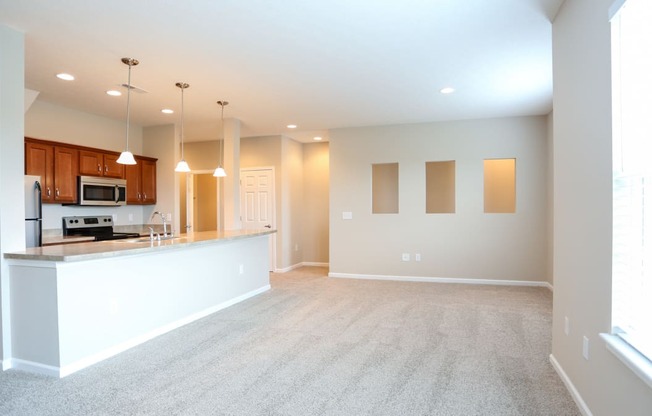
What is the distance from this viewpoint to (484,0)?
2.66 m

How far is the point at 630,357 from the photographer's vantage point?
162cm

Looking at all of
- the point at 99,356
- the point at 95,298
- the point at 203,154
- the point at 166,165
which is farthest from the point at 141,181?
the point at 99,356

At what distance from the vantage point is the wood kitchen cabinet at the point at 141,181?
593cm

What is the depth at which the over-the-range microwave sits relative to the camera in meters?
5.16

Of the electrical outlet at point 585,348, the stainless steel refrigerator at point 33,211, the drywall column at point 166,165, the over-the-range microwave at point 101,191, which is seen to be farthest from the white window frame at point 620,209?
the drywall column at point 166,165

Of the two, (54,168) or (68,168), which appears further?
(68,168)

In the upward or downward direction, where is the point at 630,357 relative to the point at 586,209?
downward

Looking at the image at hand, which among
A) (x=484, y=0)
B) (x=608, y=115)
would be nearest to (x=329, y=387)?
(x=608, y=115)

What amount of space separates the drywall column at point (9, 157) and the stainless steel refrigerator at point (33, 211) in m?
1.26

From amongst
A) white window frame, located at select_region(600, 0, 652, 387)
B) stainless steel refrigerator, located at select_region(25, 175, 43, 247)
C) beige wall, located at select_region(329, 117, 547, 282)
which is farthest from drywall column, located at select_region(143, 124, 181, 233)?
white window frame, located at select_region(600, 0, 652, 387)

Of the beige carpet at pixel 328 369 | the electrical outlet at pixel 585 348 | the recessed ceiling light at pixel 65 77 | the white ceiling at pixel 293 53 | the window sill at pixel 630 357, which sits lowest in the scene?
the beige carpet at pixel 328 369

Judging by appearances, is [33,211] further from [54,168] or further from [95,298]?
[95,298]

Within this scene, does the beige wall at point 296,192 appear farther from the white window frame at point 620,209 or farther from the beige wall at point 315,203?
the white window frame at point 620,209

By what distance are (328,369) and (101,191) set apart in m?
4.40
